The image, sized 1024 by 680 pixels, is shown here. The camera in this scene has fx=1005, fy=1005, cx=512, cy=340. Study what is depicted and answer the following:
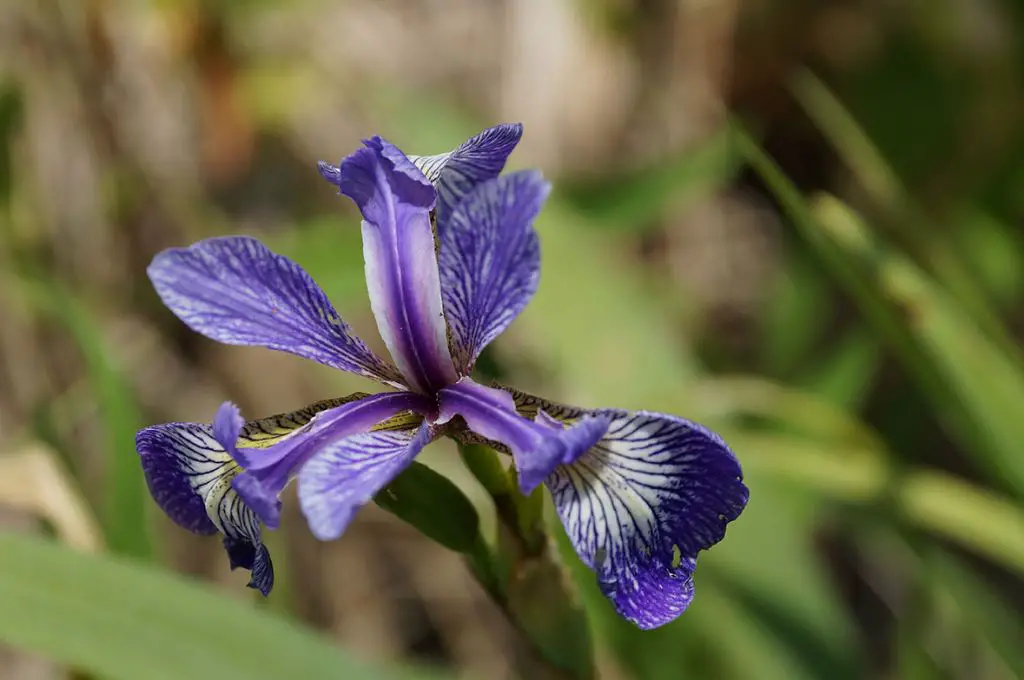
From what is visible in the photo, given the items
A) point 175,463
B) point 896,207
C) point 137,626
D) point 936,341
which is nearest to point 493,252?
point 175,463

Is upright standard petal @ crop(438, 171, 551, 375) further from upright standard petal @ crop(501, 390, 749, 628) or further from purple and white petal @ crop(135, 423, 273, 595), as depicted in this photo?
purple and white petal @ crop(135, 423, 273, 595)

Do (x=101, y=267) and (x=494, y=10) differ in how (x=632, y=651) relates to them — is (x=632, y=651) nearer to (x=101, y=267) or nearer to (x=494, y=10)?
(x=101, y=267)

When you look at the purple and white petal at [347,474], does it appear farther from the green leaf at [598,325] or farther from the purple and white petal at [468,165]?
the green leaf at [598,325]

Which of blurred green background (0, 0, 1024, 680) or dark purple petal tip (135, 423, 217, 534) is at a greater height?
dark purple petal tip (135, 423, 217, 534)

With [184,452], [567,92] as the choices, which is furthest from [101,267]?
[184,452]

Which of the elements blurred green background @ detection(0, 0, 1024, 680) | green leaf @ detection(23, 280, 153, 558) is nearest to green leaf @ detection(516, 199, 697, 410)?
blurred green background @ detection(0, 0, 1024, 680)

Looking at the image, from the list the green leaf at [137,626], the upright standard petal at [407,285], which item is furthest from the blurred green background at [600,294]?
the upright standard petal at [407,285]

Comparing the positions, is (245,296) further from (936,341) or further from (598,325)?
(598,325)
